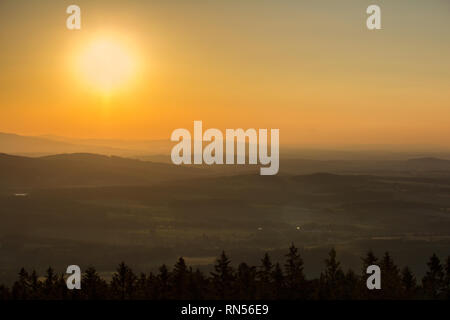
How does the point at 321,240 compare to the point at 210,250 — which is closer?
the point at 210,250

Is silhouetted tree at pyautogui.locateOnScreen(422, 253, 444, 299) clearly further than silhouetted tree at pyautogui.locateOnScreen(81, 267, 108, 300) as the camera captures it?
Yes

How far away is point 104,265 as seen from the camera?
375 feet

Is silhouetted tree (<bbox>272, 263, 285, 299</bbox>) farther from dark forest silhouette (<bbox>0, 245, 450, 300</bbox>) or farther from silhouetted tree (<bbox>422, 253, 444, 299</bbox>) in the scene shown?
silhouetted tree (<bbox>422, 253, 444, 299</bbox>)

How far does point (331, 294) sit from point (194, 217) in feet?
530

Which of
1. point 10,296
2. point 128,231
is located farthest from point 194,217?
point 10,296

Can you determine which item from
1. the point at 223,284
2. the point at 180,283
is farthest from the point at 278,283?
the point at 180,283

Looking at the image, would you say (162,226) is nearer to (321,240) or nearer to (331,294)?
(321,240)

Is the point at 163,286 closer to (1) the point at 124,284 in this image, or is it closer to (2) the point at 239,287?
(1) the point at 124,284

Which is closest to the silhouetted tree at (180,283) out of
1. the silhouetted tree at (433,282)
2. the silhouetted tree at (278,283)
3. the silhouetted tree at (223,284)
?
the silhouetted tree at (223,284)

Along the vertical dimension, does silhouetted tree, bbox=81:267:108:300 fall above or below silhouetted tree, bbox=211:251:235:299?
below

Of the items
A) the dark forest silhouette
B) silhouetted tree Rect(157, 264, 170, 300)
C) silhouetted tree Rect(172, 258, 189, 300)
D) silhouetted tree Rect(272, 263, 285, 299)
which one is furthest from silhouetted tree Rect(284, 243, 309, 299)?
silhouetted tree Rect(157, 264, 170, 300)

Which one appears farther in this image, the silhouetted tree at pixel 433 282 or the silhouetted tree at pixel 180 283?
the silhouetted tree at pixel 433 282

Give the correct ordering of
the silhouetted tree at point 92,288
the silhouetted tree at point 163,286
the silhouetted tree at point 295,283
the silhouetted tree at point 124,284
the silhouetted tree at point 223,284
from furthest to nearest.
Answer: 1. the silhouetted tree at point 124,284
2. the silhouetted tree at point 92,288
3. the silhouetted tree at point 295,283
4. the silhouetted tree at point 163,286
5. the silhouetted tree at point 223,284

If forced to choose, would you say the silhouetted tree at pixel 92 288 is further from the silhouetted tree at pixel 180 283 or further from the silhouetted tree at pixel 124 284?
the silhouetted tree at pixel 180 283
